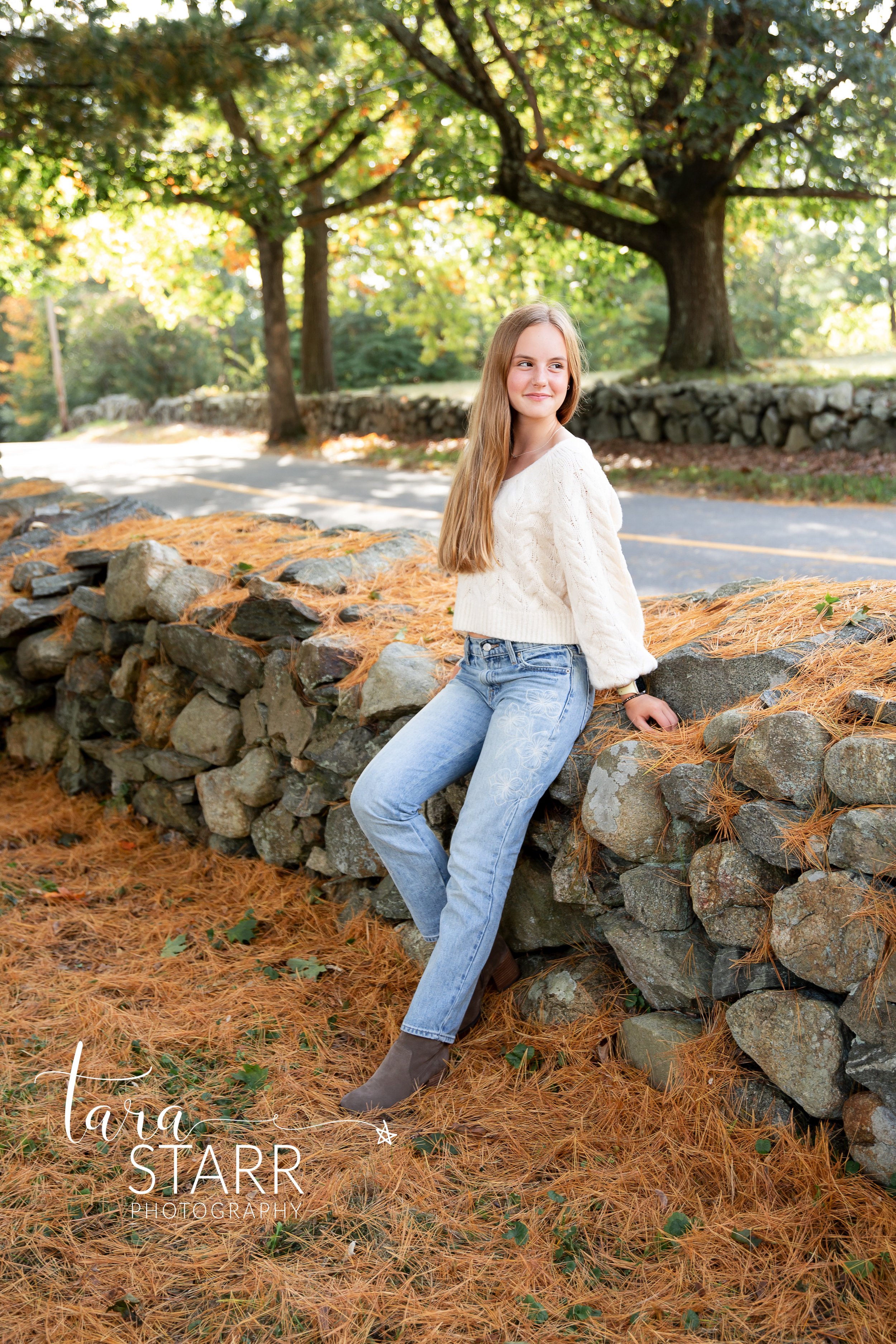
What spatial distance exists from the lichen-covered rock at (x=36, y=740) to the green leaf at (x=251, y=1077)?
265 centimetres

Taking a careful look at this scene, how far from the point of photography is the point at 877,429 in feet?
32.6

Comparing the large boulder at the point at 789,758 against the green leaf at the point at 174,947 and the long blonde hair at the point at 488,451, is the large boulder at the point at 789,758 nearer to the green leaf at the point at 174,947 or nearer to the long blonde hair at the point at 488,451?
the long blonde hair at the point at 488,451

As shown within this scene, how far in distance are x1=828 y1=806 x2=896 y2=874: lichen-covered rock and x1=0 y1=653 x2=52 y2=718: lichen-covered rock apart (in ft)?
13.1

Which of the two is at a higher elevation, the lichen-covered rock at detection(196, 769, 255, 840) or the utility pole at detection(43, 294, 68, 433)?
the utility pole at detection(43, 294, 68, 433)

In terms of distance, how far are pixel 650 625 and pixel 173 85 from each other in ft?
19.9

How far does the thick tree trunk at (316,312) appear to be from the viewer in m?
16.1

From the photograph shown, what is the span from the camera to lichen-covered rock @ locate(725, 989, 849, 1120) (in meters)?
2.19

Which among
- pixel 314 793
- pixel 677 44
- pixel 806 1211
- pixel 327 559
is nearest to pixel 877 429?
pixel 677 44

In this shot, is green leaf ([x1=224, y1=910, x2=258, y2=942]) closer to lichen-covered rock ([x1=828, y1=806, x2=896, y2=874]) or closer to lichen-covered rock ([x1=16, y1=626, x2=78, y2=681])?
lichen-covered rock ([x1=16, y1=626, x2=78, y2=681])

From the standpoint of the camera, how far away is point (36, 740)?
16.6 feet

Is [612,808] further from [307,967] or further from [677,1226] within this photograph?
[307,967]

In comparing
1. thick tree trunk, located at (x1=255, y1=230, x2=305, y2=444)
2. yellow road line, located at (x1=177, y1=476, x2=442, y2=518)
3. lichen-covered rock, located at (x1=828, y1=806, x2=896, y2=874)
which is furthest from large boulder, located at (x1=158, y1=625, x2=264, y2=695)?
thick tree trunk, located at (x1=255, y1=230, x2=305, y2=444)

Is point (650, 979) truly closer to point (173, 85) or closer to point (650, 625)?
point (650, 625)

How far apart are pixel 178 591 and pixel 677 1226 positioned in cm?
302
